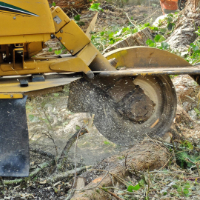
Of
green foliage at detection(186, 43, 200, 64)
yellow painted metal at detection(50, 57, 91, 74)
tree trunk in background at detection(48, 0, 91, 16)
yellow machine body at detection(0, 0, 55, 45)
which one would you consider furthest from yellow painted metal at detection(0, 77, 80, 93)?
tree trunk in background at detection(48, 0, 91, 16)

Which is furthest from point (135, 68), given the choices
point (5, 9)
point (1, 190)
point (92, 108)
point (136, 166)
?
point (1, 190)

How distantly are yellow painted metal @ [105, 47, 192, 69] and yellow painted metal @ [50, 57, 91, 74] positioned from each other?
49cm

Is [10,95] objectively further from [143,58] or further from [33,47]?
[143,58]

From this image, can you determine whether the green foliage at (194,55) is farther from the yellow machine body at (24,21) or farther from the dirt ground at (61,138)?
the yellow machine body at (24,21)

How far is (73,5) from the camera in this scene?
601 cm

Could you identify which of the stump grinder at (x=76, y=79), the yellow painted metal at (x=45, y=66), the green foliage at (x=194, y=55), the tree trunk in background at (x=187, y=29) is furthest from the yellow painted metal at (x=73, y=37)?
the tree trunk in background at (x=187, y=29)

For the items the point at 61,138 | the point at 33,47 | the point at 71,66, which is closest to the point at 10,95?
the point at 71,66

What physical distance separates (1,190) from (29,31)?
1.47m

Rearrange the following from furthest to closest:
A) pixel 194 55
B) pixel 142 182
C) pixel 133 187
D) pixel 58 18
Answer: pixel 194 55 < pixel 58 18 < pixel 142 182 < pixel 133 187

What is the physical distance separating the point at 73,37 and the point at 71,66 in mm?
327

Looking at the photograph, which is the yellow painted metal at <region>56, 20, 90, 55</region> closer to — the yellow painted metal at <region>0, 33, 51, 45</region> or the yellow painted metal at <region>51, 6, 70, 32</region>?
the yellow painted metal at <region>51, 6, 70, 32</region>

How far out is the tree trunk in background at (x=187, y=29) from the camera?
604 centimetres

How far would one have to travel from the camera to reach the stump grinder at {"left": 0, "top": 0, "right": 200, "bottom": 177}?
8.65ft

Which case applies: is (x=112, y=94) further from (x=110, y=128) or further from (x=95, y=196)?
(x=95, y=196)
